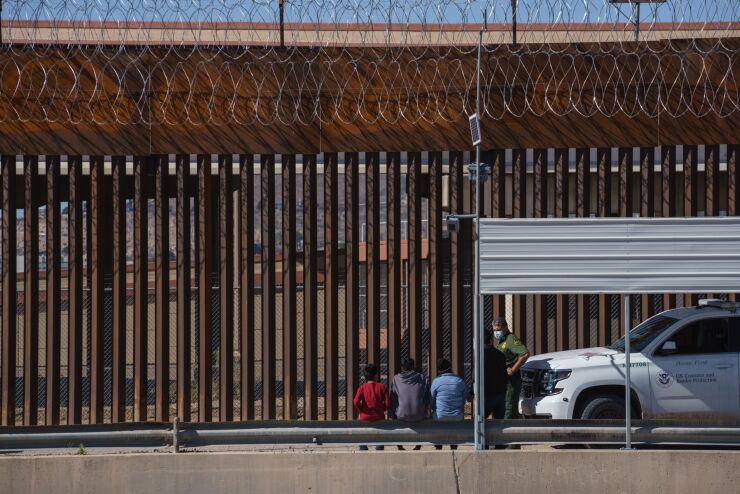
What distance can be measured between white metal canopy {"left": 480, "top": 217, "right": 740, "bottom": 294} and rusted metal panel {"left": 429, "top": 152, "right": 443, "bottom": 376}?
2179mm

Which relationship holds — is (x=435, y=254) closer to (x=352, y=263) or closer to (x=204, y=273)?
(x=352, y=263)

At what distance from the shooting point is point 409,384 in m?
10.8

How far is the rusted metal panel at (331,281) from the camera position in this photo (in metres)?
11.8

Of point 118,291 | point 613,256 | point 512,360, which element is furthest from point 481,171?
point 118,291

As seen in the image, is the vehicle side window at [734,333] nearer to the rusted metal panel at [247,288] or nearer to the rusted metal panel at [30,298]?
the rusted metal panel at [247,288]

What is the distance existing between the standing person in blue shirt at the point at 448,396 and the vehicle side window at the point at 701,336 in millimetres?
2450

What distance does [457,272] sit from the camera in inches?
472

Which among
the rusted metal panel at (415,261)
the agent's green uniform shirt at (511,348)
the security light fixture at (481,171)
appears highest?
the security light fixture at (481,171)

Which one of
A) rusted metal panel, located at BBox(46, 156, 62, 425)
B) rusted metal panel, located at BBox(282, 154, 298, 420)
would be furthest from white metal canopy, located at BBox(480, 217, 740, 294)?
rusted metal panel, located at BBox(46, 156, 62, 425)

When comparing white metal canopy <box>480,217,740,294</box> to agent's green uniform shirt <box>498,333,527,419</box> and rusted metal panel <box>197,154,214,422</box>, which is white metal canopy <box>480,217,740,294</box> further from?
rusted metal panel <box>197,154,214,422</box>

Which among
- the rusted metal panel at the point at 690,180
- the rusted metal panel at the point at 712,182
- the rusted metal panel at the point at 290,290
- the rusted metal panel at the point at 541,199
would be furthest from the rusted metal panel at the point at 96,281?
the rusted metal panel at the point at 712,182

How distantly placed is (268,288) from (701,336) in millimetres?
4818

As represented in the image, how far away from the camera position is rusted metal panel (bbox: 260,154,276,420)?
11.9 meters

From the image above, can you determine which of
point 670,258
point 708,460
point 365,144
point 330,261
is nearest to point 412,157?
point 365,144
